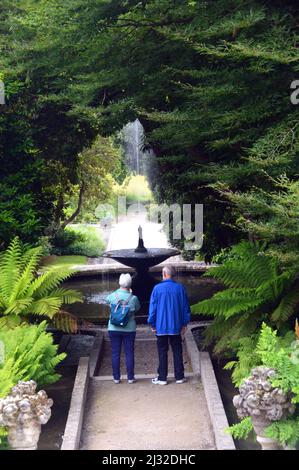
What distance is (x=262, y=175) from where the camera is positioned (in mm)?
8633

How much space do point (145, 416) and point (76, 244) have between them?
1928 centimetres

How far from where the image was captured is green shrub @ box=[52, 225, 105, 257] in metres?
25.8

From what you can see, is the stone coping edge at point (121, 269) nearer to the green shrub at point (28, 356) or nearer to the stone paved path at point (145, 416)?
the stone paved path at point (145, 416)

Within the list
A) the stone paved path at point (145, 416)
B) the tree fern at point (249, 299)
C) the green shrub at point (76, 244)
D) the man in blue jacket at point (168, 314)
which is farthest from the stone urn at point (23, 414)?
the green shrub at point (76, 244)

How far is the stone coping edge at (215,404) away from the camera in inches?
266

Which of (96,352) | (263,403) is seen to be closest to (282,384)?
(263,403)

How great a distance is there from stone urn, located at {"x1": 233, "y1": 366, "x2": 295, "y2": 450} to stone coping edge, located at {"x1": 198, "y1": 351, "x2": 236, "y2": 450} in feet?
1.18

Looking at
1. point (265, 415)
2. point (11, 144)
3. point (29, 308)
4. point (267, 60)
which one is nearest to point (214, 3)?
point (267, 60)

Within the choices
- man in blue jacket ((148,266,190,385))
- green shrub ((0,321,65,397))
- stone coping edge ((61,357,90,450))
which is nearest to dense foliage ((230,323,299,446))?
stone coping edge ((61,357,90,450))

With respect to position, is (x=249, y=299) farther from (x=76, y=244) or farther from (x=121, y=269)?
(x=76, y=244)

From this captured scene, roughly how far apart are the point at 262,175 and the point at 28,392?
402cm

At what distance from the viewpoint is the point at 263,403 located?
6.31 meters

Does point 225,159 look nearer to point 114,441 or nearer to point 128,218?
point 114,441

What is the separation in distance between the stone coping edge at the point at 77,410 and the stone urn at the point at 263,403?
175cm
